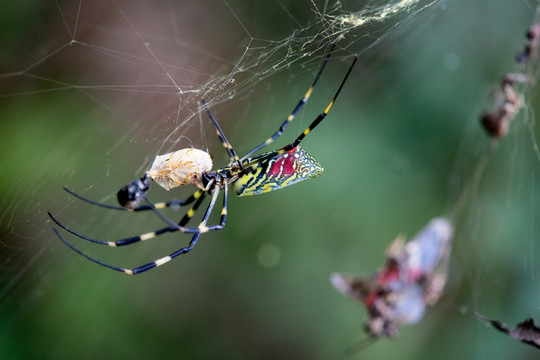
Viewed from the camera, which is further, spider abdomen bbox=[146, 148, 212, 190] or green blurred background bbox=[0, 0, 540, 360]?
green blurred background bbox=[0, 0, 540, 360]

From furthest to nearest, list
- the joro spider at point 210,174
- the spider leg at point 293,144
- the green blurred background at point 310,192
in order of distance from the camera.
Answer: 1. the green blurred background at point 310,192
2. the spider leg at point 293,144
3. the joro spider at point 210,174

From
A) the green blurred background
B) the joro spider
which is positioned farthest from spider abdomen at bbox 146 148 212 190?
the green blurred background

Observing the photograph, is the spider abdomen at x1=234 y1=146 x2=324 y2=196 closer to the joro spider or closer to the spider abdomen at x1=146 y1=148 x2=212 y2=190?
the joro spider

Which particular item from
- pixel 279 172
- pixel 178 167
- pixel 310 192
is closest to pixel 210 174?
pixel 178 167

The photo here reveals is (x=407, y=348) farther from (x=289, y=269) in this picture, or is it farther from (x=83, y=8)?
(x=83, y=8)

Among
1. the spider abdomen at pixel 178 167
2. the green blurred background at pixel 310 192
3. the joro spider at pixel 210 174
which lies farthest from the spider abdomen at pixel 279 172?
the green blurred background at pixel 310 192

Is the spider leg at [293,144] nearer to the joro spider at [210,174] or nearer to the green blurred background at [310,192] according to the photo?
the joro spider at [210,174]

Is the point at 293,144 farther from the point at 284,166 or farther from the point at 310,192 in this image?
the point at 310,192
